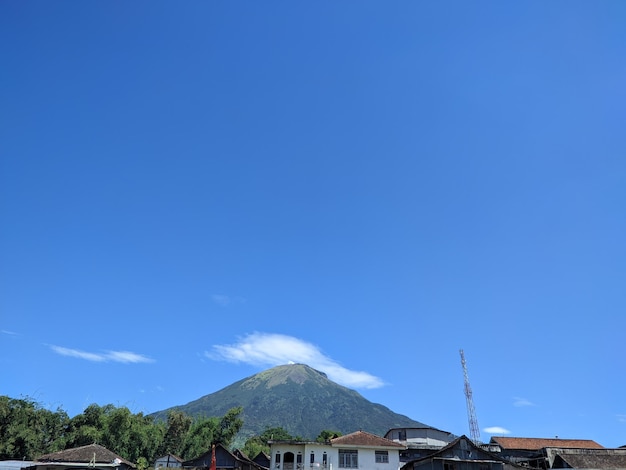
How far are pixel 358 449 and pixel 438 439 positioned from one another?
50.1ft

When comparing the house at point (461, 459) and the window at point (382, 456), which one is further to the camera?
the window at point (382, 456)

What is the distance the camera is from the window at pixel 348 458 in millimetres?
37188

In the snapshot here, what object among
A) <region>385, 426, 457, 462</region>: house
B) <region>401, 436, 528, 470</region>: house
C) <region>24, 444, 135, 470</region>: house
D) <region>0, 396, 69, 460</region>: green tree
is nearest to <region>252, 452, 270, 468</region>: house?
<region>385, 426, 457, 462</region>: house

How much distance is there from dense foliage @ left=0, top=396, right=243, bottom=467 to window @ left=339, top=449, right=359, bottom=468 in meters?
24.1

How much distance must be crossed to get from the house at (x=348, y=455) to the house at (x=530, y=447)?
17099 millimetres

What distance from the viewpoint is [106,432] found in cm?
5591

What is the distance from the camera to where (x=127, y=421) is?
186 ft

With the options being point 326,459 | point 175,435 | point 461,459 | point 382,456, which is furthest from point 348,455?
point 175,435

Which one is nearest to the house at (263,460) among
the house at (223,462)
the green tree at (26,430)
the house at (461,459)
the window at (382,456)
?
the house at (223,462)

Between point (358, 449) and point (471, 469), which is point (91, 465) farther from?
point (471, 469)

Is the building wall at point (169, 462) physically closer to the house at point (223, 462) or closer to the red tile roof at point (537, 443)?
the house at point (223, 462)

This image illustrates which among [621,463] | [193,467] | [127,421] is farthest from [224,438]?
[621,463]

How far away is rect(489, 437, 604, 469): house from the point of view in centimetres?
4600

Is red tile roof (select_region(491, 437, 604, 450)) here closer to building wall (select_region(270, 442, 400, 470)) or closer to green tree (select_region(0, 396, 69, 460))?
building wall (select_region(270, 442, 400, 470))
